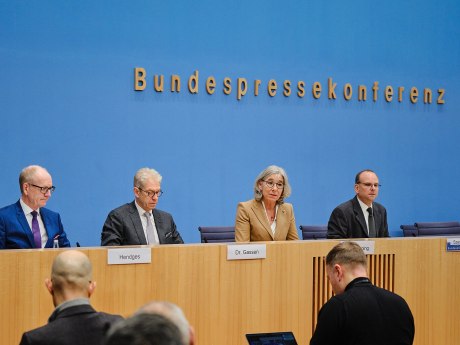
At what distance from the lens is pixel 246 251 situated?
191 inches

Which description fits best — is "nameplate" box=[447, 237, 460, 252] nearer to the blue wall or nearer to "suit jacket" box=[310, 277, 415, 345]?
"suit jacket" box=[310, 277, 415, 345]

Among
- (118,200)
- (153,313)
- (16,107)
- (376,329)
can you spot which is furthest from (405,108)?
(153,313)

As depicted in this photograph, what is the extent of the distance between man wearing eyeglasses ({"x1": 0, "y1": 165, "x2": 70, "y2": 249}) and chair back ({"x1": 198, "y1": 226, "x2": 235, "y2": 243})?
6.59ft

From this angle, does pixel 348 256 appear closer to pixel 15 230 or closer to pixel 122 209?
pixel 122 209

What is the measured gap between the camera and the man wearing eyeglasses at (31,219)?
4.96 metres

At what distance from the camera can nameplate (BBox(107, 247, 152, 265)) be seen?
4.42 m

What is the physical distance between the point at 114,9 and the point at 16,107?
1394 millimetres

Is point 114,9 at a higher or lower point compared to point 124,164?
higher

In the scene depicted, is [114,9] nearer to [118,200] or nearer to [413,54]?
[118,200]

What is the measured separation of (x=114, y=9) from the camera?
7391 mm

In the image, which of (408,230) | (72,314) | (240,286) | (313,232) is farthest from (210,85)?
(72,314)

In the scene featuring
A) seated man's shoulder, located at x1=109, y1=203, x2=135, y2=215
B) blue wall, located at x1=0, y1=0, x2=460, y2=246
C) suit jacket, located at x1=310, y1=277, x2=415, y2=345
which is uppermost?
blue wall, located at x1=0, y1=0, x2=460, y2=246

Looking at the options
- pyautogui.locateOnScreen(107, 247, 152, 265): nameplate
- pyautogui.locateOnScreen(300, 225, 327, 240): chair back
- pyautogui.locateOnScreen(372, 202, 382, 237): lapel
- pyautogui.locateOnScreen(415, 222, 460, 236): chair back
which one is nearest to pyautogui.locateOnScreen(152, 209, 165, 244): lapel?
pyautogui.locateOnScreen(107, 247, 152, 265): nameplate

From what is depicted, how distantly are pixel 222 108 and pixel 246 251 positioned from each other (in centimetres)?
337
